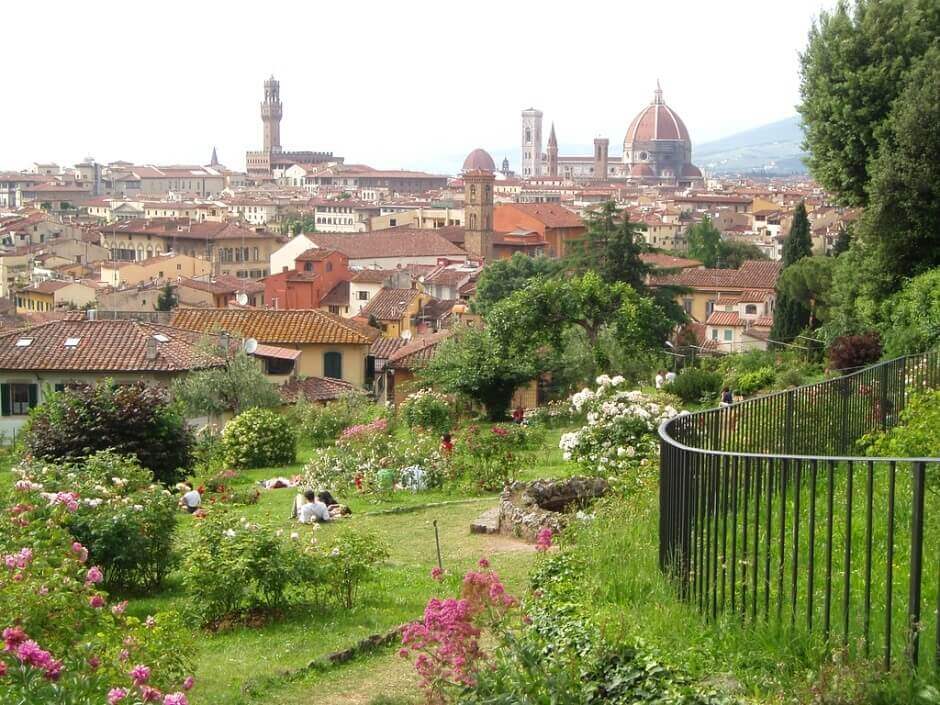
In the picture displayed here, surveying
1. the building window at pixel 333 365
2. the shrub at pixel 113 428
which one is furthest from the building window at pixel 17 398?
the shrub at pixel 113 428

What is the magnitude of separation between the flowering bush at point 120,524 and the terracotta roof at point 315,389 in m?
17.9

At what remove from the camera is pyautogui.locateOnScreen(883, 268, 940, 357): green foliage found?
51.2 feet

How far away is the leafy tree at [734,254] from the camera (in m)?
75.4

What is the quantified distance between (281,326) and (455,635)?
29832mm

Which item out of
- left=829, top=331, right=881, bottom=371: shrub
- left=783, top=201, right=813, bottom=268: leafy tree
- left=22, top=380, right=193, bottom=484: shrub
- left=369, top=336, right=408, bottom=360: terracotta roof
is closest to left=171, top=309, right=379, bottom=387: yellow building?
left=369, top=336, right=408, bottom=360: terracotta roof

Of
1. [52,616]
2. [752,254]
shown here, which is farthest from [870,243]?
[752,254]

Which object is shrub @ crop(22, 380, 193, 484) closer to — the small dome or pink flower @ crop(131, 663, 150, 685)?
pink flower @ crop(131, 663, 150, 685)

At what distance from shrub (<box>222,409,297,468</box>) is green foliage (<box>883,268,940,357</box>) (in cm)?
856

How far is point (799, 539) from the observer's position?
19.1 feet

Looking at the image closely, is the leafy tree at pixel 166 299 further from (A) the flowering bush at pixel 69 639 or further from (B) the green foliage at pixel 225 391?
(A) the flowering bush at pixel 69 639

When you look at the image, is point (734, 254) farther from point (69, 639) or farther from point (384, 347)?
point (69, 639)

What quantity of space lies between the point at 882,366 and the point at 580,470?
3.77m

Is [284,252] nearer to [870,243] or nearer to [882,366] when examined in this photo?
[870,243]

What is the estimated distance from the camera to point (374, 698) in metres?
6.14
